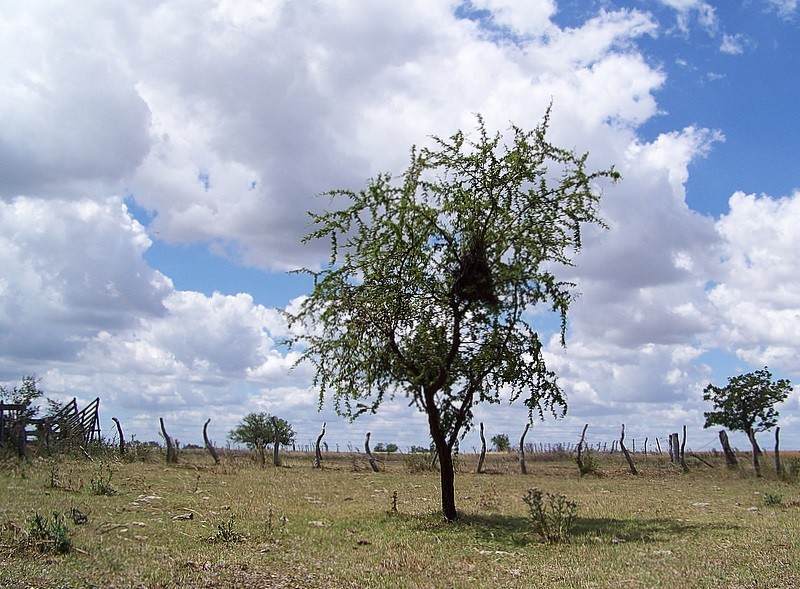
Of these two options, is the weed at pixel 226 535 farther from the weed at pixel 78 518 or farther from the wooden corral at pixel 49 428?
the wooden corral at pixel 49 428

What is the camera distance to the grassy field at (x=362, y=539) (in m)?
9.29

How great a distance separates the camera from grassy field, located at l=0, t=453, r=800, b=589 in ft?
30.5

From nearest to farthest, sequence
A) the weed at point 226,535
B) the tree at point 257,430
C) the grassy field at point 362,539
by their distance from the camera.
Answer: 1. the grassy field at point 362,539
2. the weed at point 226,535
3. the tree at point 257,430

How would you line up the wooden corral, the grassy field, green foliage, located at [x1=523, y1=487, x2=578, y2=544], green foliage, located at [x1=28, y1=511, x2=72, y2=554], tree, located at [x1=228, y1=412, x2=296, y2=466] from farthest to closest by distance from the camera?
1. tree, located at [x1=228, y1=412, x2=296, y2=466]
2. the wooden corral
3. green foliage, located at [x1=523, y1=487, x2=578, y2=544]
4. green foliage, located at [x1=28, y1=511, x2=72, y2=554]
5. the grassy field

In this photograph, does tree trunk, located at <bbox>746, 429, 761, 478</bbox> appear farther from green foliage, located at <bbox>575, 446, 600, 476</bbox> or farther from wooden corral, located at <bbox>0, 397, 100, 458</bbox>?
wooden corral, located at <bbox>0, 397, 100, 458</bbox>

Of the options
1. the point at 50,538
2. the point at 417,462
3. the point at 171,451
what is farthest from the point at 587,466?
the point at 50,538

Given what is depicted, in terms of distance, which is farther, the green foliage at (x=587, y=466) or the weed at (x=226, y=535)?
the green foliage at (x=587, y=466)

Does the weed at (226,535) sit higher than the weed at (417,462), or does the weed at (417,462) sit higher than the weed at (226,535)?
the weed at (226,535)

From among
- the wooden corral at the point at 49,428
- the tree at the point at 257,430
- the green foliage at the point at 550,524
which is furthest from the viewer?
the tree at the point at 257,430

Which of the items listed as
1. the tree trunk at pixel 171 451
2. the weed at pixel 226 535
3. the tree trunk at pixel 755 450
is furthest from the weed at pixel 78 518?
the tree trunk at pixel 755 450

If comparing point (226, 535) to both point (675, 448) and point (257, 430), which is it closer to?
Result: point (675, 448)

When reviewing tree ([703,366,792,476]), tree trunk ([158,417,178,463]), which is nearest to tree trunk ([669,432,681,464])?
tree ([703,366,792,476])

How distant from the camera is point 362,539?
12688 millimetres

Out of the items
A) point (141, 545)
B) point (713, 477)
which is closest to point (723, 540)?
point (141, 545)
